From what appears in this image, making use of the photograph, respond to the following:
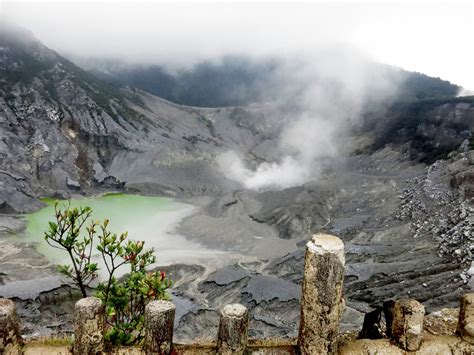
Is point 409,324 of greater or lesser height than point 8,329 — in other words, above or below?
above

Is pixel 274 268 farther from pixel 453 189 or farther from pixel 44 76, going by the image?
pixel 44 76

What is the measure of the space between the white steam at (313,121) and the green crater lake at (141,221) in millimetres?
18151

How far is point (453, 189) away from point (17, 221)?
155 ft

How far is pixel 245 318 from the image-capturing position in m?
7.12

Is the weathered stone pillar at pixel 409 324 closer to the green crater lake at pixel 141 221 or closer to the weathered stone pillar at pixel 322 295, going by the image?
the weathered stone pillar at pixel 322 295

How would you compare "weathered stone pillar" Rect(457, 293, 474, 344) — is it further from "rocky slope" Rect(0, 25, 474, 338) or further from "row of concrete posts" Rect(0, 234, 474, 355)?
A: "rocky slope" Rect(0, 25, 474, 338)

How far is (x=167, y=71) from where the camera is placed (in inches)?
5640

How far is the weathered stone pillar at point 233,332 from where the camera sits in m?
7.03

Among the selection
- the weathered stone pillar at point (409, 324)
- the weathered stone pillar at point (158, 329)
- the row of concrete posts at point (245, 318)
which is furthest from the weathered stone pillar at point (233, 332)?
the weathered stone pillar at point (409, 324)

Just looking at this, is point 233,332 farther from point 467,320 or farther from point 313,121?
point 313,121

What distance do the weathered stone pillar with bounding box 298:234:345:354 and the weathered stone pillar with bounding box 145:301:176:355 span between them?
215cm

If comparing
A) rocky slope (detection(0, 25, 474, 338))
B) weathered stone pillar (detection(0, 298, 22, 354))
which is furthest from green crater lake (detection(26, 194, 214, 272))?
weathered stone pillar (detection(0, 298, 22, 354))

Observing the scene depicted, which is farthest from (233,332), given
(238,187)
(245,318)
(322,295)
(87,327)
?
(238,187)

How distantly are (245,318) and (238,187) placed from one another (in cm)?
6619
